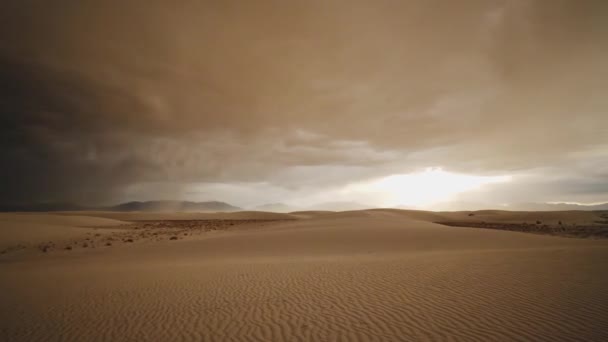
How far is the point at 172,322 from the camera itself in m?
6.08

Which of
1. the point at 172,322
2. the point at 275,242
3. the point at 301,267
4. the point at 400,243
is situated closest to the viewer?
the point at 172,322

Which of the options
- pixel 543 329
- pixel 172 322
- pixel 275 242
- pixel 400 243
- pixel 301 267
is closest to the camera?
pixel 543 329

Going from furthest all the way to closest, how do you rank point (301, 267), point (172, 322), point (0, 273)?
point (0, 273) → point (301, 267) → point (172, 322)

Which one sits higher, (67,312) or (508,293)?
(508,293)

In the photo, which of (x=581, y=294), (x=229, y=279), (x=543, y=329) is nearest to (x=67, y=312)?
(x=229, y=279)

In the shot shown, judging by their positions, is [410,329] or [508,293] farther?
[508,293]

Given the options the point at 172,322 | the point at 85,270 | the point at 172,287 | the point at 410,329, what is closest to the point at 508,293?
the point at 410,329

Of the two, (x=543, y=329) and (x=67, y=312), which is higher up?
(x=543, y=329)

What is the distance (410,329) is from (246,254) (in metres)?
11.9

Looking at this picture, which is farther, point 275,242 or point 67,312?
point 275,242

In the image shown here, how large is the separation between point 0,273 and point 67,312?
916 cm

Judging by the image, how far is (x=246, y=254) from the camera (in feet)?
51.1

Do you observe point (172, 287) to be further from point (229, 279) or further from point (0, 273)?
point (0, 273)

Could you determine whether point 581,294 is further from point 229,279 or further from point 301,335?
point 229,279
